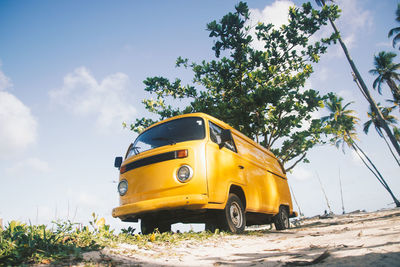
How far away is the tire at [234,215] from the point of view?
4527 millimetres

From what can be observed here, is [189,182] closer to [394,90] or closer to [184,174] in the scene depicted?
[184,174]

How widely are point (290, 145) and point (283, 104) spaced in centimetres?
243

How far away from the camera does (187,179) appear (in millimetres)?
4121

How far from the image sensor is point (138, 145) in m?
A: 5.32

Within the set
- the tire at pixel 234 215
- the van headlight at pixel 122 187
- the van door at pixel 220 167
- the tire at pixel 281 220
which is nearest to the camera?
the van door at pixel 220 167

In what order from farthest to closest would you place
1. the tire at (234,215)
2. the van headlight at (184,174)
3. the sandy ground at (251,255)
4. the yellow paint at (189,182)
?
the tire at (234,215) < the van headlight at (184,174) < the yellow paint at (189,182) < the sandy ground at (251,255)

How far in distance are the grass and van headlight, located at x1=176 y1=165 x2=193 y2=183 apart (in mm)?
928

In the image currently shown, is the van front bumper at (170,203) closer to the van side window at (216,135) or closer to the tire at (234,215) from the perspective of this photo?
the tire at (234,215)

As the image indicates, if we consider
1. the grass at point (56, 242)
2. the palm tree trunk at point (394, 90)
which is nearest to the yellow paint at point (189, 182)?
the grass at point (56, 242)

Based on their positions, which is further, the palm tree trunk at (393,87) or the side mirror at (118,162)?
the palm tree trunk at (393,87)

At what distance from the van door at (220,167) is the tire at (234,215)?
0.95 feet

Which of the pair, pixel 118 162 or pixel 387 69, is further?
pixel 387 69

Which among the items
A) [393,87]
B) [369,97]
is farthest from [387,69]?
[369,97]

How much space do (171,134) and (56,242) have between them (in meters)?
2.60
